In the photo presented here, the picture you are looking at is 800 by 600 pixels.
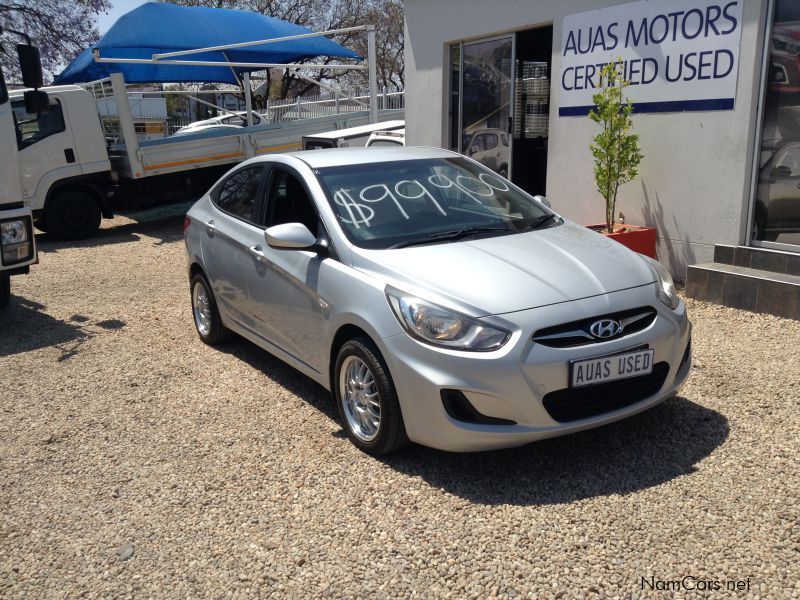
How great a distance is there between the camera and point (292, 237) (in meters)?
4.24

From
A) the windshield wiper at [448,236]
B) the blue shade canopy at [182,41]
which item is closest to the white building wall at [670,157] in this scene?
the windshield wiper at [448,236]

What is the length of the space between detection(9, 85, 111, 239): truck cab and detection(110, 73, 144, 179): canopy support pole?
1.18ft


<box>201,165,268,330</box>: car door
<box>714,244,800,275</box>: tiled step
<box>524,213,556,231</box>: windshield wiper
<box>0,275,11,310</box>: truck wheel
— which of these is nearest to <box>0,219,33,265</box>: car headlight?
<box>0,275,11,310</box>: truck wheel

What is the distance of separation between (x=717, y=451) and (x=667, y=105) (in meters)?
4.53

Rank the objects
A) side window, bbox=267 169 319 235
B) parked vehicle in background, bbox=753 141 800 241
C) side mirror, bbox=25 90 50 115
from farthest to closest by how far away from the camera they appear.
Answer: side mirror, bbox=25 90 50 115, parked vehicle in background, bbox=753 141 800 241, side window, bbox=267 169 319 235

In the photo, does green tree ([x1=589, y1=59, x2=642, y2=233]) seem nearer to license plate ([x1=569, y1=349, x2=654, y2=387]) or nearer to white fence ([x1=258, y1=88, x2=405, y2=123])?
license plate ([x1=569, y1=349, x2=654, y2=387])

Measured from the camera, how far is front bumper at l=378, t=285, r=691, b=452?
3410mm

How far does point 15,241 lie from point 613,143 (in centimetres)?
567

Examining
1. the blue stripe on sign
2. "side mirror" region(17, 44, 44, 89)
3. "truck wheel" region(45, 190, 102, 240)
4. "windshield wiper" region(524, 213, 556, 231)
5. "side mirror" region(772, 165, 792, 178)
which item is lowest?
"truck wheel" region(45, 190, 102, 240)

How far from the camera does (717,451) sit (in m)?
3.88

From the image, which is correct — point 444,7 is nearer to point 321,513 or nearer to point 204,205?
point 204,205

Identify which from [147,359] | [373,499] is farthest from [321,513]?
[147,359]

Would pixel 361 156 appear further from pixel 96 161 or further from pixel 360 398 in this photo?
pixel 96 161

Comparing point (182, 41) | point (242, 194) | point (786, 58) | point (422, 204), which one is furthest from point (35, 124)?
point (786, 58)
